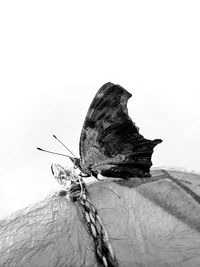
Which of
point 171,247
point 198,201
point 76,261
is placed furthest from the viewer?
point 198,201

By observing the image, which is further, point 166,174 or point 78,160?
point 78,160

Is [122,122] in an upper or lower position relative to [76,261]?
upper

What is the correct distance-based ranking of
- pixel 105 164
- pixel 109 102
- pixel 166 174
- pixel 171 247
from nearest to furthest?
pixel 171 247, pixel 166 174, pixel 105 164, pixel 109 102

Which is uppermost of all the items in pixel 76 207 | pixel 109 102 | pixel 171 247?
pixel 109 102

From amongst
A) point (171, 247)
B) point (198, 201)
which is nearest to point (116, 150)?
point (198, 201)

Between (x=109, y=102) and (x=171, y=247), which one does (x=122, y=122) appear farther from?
(x=171, y=247)
